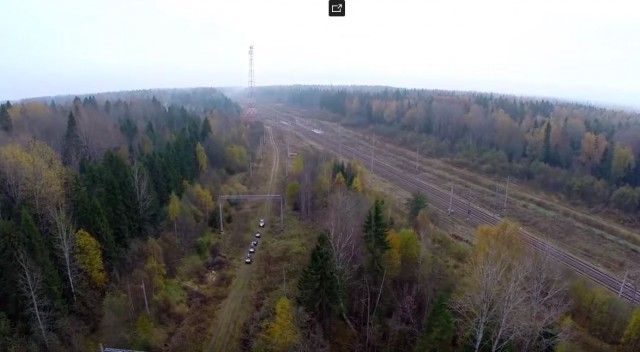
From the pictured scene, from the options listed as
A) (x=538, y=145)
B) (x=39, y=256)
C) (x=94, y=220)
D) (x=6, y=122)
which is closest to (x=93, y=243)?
(x=94, y=220)

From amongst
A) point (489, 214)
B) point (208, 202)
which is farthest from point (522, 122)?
point (208, 202)

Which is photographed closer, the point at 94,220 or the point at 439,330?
the point at 439,330

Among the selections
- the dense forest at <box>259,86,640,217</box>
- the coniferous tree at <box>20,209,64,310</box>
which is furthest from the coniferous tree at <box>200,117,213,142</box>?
the dense forest at <box>259,86,640,217</box>

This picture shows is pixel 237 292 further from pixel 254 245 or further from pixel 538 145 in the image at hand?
pixel 538 145

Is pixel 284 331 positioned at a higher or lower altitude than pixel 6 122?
lower

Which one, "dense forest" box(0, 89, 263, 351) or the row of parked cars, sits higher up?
"dense forest" box(0, 89, 263, 351)

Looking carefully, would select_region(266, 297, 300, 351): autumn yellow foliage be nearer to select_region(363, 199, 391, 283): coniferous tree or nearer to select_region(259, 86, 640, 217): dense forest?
select_region(363, 199, 391, 283): coniferous tree
